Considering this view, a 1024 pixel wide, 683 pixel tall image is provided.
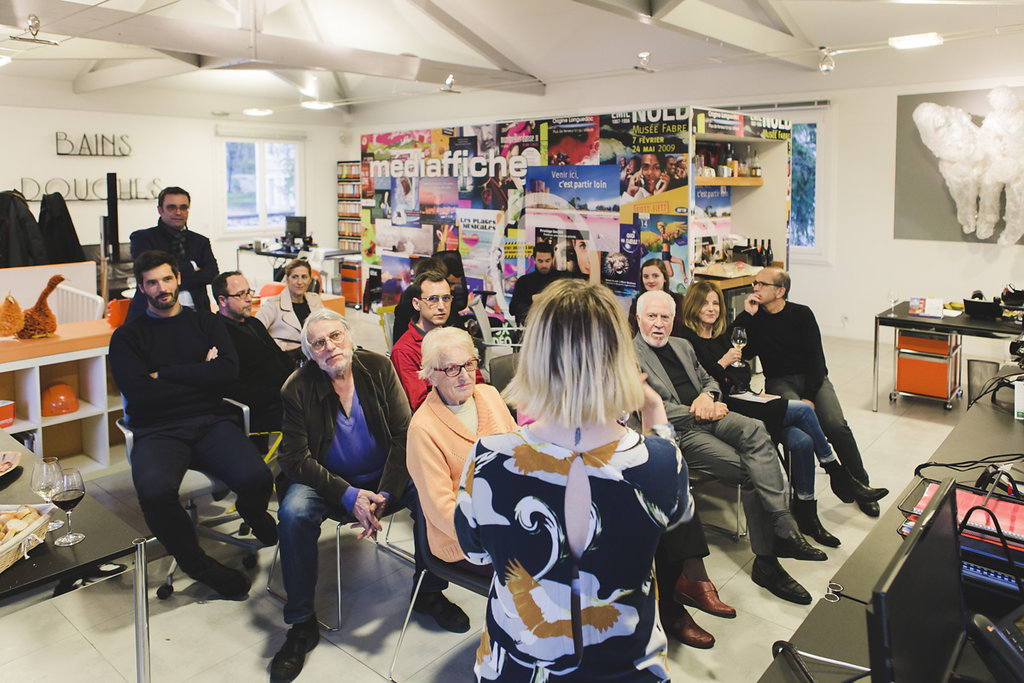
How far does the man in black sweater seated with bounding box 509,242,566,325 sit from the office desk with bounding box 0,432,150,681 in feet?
14.3

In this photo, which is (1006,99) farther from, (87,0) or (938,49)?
(87,0)

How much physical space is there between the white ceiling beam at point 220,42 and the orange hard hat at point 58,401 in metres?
3.12

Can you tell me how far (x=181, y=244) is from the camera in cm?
506

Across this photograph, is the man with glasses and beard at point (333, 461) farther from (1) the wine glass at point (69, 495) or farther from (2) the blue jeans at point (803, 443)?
(2) the blue jeans at point (803, 443)

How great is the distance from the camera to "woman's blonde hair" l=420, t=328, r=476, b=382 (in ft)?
9.05

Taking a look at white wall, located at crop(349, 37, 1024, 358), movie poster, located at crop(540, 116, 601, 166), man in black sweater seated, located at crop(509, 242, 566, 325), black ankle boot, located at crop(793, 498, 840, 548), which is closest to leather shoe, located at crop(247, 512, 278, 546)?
black ankle boot, located at crop(793, 498, 840, 548)

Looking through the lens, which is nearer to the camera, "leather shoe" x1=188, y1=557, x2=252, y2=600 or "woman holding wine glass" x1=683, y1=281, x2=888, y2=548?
"leather shoe" x1=188, y1=557, x2=252, y2=600

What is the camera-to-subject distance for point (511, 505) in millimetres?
1474

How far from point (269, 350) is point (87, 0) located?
4.29m

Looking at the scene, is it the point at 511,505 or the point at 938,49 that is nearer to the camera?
the point at 511,505

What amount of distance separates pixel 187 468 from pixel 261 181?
1145 centimetres

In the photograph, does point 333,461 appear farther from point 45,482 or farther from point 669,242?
point 669,242

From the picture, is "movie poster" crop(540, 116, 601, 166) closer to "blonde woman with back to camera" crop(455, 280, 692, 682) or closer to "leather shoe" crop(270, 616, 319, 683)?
"leather shoe" crop(270, 616, 319, 683)

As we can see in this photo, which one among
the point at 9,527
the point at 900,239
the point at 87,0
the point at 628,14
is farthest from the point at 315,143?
the point at 9,527
